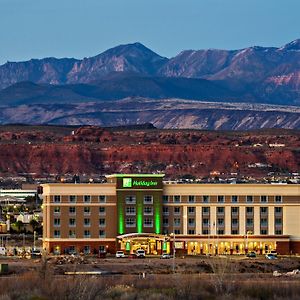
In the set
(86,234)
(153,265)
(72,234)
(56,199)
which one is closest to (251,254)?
(86,234)

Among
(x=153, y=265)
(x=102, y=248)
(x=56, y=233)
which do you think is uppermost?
(x=56, y=233)

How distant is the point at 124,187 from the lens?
121m

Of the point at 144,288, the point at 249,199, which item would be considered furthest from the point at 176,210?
the point at 144,288

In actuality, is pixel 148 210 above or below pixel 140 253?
above

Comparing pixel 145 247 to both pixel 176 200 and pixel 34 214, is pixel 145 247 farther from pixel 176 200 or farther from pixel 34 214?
pixel 34 214

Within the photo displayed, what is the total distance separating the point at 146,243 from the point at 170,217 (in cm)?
364

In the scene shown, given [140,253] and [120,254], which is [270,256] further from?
[120,254]

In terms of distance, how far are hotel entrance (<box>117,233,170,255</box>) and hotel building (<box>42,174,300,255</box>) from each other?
0.25 feet

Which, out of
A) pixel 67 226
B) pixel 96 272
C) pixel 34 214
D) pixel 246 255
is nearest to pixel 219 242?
pixel 246 255

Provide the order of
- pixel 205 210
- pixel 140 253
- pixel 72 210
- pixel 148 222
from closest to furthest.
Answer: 1. pixel 140 253
2. pixel 72 210
3. pixel 205 210
4. pixel 148 222

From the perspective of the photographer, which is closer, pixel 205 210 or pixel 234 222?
pixel 205 210

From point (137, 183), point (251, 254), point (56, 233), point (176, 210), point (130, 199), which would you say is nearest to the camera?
point (251, 254)

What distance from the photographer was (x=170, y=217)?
4825 inches

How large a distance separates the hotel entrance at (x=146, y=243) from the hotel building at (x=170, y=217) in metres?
0.08
